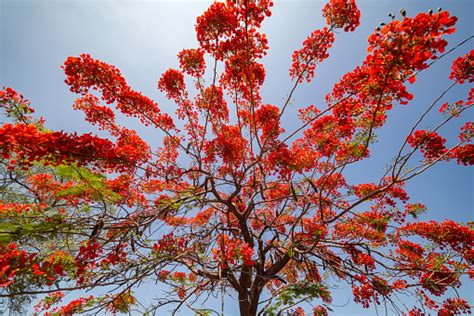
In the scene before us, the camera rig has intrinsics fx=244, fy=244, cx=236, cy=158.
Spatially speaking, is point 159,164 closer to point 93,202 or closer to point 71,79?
point 93,202

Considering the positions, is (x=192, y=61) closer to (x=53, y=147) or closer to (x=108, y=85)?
(x=108, y=85)

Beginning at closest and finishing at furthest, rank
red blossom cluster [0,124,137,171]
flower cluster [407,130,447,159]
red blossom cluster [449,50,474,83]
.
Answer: red blossom cluster [0,124,137,171] < red blossom cluster [449,50,474,83] < flower cluster [407,130,447,159]

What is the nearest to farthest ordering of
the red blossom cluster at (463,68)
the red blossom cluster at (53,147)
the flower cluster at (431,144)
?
the red blossom cluster at (53,147), the red blossom cluster at (463,68), the flower cluster at (431,144)

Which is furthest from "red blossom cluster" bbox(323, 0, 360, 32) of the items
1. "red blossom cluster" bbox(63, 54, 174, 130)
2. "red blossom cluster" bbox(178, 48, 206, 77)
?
"red blossom cluster" bbox(63, 54, 174, 130)

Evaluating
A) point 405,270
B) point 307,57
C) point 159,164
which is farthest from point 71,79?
point 405,270

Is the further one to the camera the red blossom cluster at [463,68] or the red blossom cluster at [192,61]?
the red blossom cluster at [192,61]

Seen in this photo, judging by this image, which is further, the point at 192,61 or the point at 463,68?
the point at 192,61

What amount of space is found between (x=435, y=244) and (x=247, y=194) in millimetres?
4839

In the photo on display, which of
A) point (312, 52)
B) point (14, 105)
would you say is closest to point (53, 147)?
point (14, 105)

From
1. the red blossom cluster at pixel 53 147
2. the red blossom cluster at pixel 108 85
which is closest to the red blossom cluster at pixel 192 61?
the red blossom cluster at pixel 108 85

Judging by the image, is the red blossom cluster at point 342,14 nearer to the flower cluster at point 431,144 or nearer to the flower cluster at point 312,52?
the flower cluster at point 312,52

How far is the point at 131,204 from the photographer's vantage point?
590 cm

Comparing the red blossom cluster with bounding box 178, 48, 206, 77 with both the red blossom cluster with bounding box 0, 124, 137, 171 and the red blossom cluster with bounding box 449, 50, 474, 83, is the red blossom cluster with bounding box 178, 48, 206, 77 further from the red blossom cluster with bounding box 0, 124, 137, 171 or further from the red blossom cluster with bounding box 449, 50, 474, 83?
the red blossom cluster with bounding box 449, 50, 474, 83

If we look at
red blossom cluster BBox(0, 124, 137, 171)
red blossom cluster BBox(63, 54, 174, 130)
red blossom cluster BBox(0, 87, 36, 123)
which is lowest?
red blossom cluster BBox(0, 124, 137, 171)
